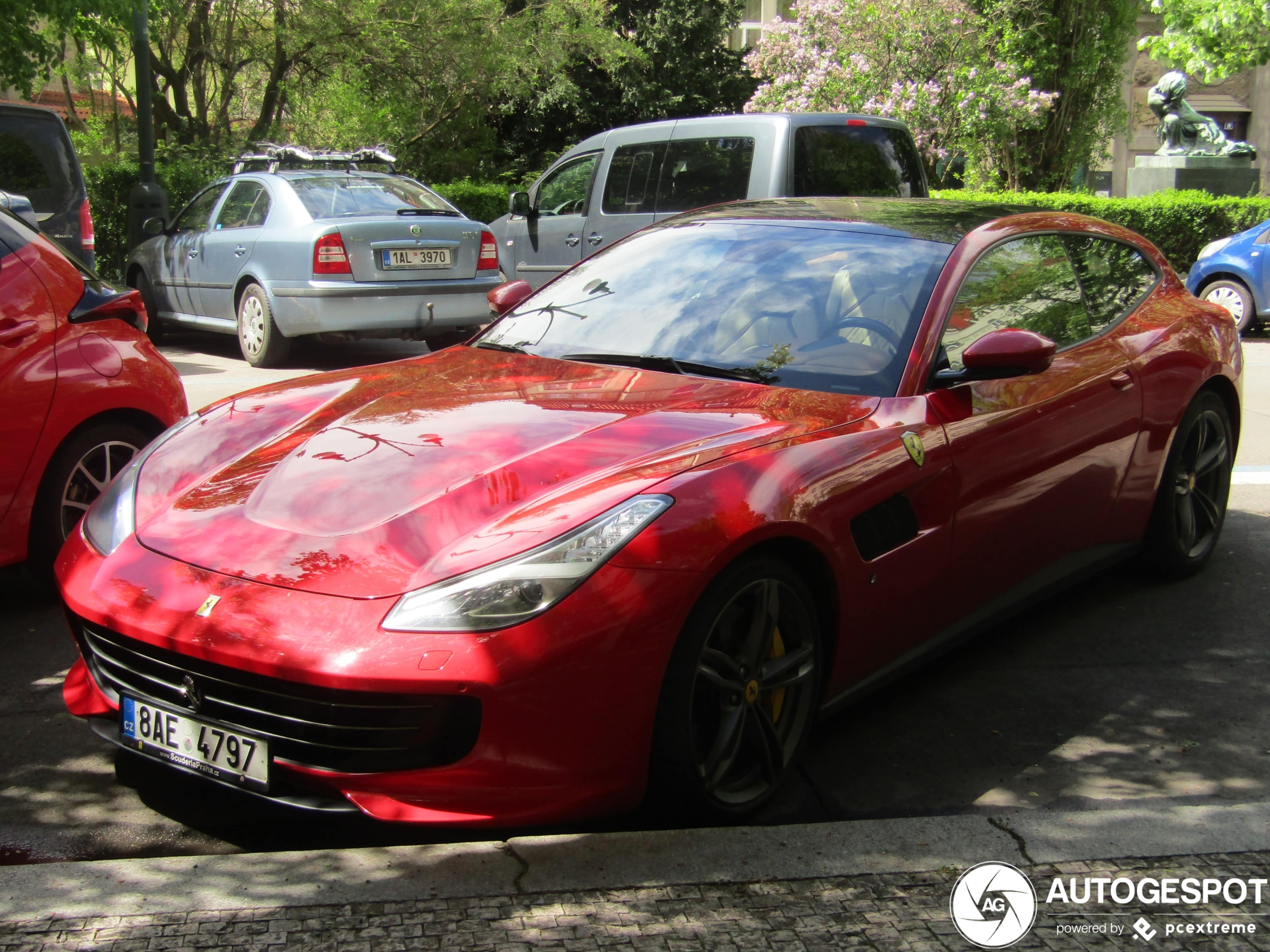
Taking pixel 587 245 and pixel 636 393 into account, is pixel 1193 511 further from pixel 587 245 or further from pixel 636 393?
pixel 587 245

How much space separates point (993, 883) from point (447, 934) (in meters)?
1.14

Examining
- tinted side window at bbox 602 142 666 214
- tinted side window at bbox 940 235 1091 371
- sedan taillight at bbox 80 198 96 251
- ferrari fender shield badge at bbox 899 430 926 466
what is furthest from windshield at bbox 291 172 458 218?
ferrari fender shield badge at bbox 899 430 926 466

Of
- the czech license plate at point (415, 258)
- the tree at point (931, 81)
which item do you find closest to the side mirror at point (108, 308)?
the czech license plate at point (415, 258)

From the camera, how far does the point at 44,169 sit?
1101 centimetres

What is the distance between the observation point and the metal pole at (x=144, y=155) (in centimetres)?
1416

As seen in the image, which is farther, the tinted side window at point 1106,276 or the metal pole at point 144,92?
the metal pole at point 144,92

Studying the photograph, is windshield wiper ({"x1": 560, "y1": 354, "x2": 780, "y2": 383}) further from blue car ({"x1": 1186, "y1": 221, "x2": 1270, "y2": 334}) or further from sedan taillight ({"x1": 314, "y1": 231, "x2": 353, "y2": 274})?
blue car ({"x1": 1186, "y1": 221, "x2": 1270, "y2": 334})

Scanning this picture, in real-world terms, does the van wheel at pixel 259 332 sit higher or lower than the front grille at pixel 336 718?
lower

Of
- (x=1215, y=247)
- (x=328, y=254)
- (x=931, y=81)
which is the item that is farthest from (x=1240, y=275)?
(x=328, y=254)

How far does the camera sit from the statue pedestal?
20703 mm

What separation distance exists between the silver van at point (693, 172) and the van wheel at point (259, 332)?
255cm

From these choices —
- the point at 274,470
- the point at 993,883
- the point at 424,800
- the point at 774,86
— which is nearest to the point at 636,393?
the point at 274,470

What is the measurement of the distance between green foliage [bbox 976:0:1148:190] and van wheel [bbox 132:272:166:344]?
45.3 ft

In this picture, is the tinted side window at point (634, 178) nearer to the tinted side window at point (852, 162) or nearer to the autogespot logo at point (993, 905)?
the tinted side window at point (852, 162)
